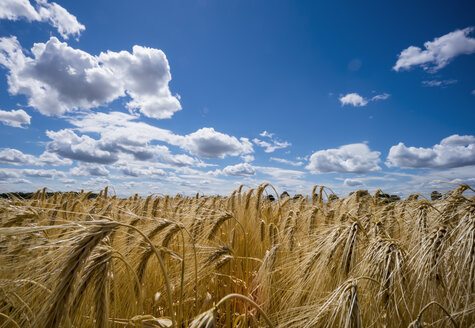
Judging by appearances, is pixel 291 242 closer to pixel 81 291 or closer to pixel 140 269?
pixel 140 269

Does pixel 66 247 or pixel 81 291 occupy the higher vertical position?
pixel 66 247

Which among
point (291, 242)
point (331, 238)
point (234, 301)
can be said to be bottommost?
point (234, 301)

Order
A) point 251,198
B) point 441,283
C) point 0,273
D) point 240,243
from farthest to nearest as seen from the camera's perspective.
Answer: point 251,198 < point 240,243 < point 441,283 < point 0,273

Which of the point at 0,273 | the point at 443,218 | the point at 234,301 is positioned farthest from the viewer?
the point at 234,301

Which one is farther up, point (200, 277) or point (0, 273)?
point (0, 273)

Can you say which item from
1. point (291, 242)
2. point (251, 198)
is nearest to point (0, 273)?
point (291, 242)

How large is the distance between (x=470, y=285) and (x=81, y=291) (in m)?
2.13

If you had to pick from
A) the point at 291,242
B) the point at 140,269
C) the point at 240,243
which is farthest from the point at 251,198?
the point at 140,269

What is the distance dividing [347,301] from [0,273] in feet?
6.19

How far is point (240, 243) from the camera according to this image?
11.0 ft

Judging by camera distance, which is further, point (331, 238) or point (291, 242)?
point (291, 242)

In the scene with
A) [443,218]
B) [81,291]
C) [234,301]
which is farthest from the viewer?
[234,301]

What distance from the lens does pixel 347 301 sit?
3.86 feet

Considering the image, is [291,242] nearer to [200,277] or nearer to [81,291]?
[200,277]
